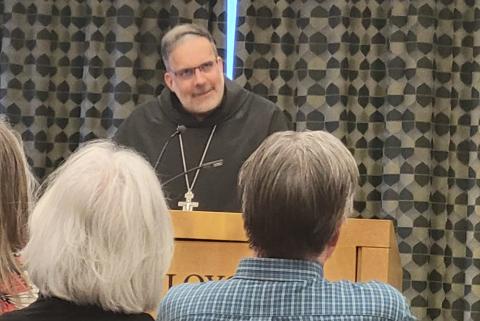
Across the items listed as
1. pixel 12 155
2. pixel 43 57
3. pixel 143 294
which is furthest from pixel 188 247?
pixel 43 57

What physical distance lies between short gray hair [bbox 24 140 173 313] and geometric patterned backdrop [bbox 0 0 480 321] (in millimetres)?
2799

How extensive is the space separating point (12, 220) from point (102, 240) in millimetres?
321

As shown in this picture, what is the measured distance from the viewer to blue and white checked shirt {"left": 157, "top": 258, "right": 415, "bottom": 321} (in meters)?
1.47

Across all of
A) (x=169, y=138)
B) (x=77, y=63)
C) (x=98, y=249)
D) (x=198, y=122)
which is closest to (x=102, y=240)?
(x=98, y=249)

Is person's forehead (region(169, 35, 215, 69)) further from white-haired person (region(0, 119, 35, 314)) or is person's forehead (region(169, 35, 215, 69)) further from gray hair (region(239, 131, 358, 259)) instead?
→ gray hair (region(239, 131, 358, 259))

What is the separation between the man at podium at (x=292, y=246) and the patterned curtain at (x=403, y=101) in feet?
8.80

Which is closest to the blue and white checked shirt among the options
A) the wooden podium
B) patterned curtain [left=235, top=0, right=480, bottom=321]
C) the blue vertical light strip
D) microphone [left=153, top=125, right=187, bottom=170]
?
the wooden podium

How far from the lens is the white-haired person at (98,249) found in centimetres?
145

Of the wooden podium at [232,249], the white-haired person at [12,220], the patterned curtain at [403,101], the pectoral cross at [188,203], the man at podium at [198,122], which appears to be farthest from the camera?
the patterned curtain at [403,101]

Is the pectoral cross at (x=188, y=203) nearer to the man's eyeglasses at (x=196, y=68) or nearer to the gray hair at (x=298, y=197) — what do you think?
the man's eyeglasses at (x=196, y=68)

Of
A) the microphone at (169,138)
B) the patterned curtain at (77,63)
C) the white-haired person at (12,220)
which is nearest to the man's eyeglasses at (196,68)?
the microphone at (169,138)

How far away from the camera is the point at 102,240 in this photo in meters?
1.46

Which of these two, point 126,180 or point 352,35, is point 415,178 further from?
point 126,180

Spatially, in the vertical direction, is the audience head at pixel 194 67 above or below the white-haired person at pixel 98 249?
above
